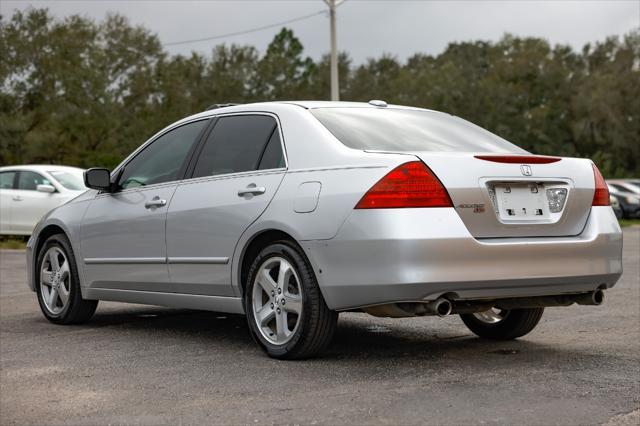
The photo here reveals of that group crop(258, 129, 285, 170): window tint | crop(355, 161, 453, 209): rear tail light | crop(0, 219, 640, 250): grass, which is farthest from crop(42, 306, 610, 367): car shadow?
crop(0, 219, 640, 250): grass

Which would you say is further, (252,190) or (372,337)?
(372,337)

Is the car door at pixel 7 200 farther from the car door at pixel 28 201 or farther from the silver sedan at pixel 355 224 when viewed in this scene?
the silver sedan at pixel 355 224

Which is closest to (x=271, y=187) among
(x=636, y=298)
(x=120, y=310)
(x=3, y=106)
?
(x=120, y=310)

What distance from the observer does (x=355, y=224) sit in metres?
5.73

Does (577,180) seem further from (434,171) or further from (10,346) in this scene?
(10,346)

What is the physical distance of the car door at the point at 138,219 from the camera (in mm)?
7375

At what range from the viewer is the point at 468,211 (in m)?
5.75

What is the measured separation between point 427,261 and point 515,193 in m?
0.75

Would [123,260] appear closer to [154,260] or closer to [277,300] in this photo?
[154,260]

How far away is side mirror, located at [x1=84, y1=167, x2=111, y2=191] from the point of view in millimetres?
7910

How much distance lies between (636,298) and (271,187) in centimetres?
494

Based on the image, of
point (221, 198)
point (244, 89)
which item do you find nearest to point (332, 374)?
point (221, 198)

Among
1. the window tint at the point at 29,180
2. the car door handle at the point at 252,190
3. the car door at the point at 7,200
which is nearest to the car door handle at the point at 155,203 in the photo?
the car door handle at the point at 252,190

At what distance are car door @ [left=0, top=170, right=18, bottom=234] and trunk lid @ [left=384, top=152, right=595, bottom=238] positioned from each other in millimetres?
15122
